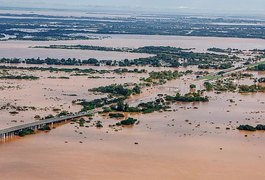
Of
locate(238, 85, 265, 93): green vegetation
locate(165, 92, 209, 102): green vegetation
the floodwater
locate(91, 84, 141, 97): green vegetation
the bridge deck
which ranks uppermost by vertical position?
the bridge deck

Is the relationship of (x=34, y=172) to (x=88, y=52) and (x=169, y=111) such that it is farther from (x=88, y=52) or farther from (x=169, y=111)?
(x=88, y=52)

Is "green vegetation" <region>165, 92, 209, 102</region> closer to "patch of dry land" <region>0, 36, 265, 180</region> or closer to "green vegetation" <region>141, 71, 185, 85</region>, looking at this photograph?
"patch of dry land" <region>0, 36, 265, 180</region>

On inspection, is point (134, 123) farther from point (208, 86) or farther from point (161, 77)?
point (161, 77)

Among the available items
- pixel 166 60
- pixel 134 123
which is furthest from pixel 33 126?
pixel 166 60

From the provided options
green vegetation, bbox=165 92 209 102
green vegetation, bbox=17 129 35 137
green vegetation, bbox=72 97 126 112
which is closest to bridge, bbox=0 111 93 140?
green vegetation, bbox=17 129 35 137

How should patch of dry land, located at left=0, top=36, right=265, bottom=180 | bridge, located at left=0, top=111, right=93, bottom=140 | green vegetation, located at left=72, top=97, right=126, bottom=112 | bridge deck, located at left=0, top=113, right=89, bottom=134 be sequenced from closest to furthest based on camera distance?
patch of dry land, located at left=0, top=36, right=265, bottom=180 → bridge, located at left=0, top=111, right=93, bottom=140 → bridge deck, located at left=0, top=113, right=89, bottom=134 → green vegetation, located at left=72, top=97, right=126, bottom=112

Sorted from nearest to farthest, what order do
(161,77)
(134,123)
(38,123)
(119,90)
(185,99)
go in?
(38,123)
(134,123)
(185,99)
(119,90)
(161,77)

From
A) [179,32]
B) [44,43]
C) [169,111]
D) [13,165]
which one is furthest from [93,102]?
[179,32]

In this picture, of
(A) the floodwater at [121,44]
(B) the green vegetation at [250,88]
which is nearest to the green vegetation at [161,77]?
(B) the green vegetation at [250,88]
